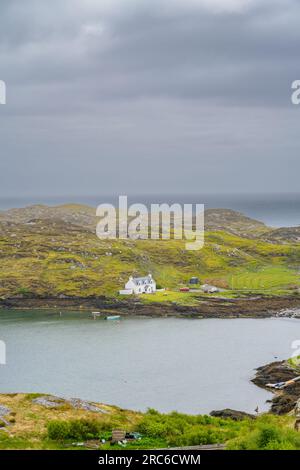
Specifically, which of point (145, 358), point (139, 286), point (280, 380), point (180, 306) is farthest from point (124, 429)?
point (139, 286)

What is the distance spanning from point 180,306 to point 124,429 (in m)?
81.7

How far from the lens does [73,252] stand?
15750cm

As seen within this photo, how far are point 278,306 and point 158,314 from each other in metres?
22.6

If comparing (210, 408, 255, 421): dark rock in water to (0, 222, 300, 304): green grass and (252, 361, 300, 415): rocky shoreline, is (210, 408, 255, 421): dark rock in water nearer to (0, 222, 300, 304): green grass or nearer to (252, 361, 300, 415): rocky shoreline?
(252, 361, 300, 415): rocky shoreline

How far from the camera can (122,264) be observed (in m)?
152

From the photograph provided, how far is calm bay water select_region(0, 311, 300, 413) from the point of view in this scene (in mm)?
69250

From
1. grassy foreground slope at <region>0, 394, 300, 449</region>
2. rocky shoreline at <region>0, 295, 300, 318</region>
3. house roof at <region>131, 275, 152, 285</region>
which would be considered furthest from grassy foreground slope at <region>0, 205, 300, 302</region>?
grassy foreground slope at <region>0, 394, 300, 449</region>

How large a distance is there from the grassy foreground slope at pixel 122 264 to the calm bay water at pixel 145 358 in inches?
672

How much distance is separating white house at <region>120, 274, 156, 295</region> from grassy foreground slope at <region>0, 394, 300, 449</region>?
273 ft
